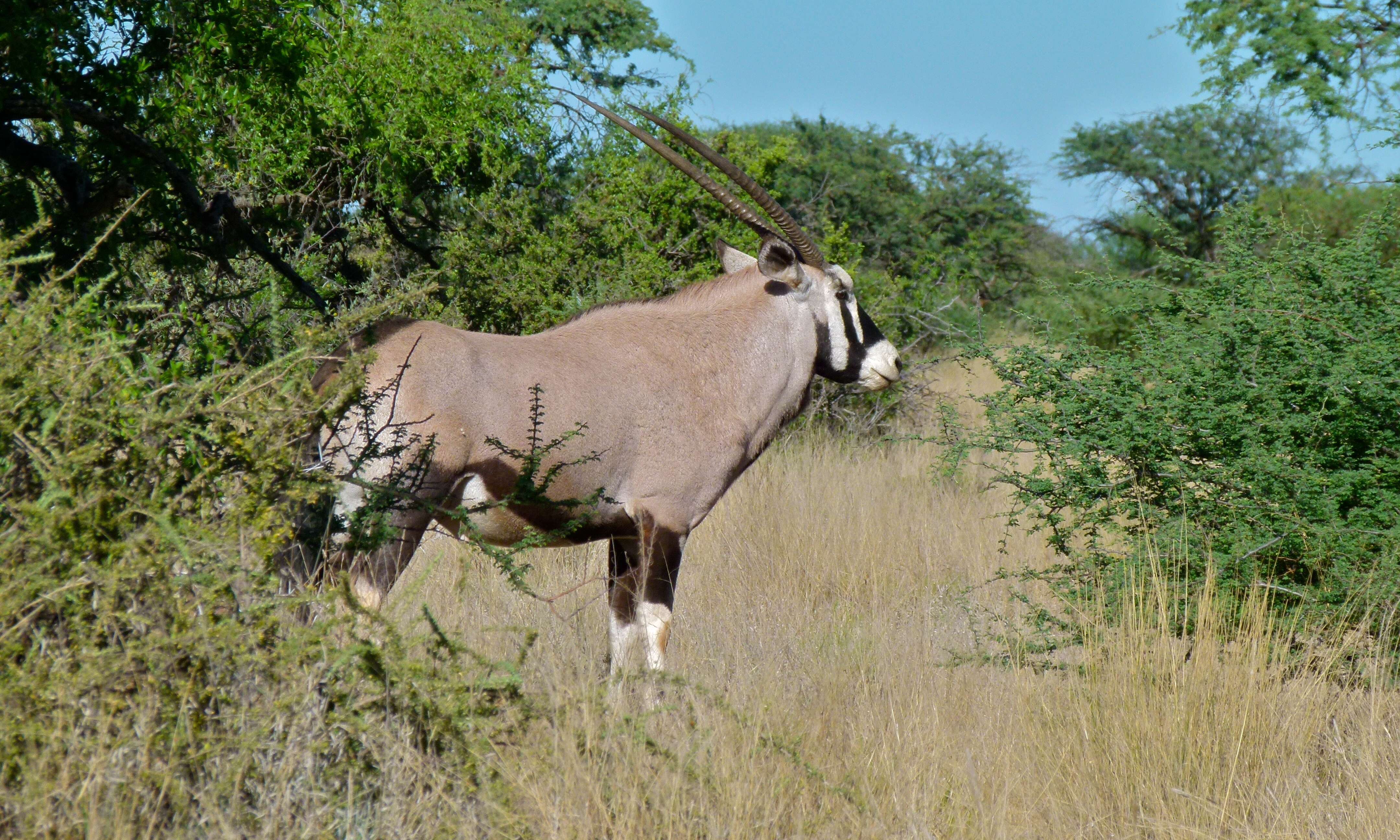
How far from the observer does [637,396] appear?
4645 millimetres

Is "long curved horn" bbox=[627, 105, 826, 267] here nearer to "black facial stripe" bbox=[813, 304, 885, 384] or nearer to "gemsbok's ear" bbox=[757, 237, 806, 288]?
"gemsbok's ear" bbox=[757, 237, 806, 288]

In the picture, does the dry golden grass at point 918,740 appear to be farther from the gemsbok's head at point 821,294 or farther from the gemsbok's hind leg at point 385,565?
the gemsbok's head at point 821,294

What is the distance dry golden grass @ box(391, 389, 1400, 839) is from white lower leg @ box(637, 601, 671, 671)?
17 cm

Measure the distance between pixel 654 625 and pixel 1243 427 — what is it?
7.68 ft

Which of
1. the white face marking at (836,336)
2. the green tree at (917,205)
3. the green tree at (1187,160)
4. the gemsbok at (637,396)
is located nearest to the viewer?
the gemsbok at (637,396)

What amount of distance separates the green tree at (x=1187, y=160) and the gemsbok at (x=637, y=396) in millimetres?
19222

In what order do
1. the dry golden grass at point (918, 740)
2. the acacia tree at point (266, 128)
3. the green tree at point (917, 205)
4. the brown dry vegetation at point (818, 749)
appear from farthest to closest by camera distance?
the green tree at point (917, 205)
the acacia tree at point (266, 128)
the dry golden grass at point (918, 740)
the brown dry vegetation at point (818, 749)

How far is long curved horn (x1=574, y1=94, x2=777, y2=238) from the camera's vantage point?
5164 millimetres

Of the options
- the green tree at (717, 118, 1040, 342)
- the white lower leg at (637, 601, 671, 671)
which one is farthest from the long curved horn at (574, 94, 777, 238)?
the green tree at (717, 118, 1040, 342)

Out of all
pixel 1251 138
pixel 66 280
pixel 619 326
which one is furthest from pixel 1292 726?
pixel 1251 138

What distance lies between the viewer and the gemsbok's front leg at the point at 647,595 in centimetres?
461

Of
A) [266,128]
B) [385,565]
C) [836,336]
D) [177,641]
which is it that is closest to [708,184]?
[836,336]

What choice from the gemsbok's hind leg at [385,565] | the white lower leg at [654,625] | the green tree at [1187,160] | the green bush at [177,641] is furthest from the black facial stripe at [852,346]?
the green tree at [1187,160]

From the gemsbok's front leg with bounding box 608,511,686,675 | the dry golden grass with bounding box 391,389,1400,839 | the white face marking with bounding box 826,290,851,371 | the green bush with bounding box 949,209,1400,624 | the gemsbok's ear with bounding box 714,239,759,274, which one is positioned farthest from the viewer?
the gemsbok's ear with bounding box 714,239,759,274
